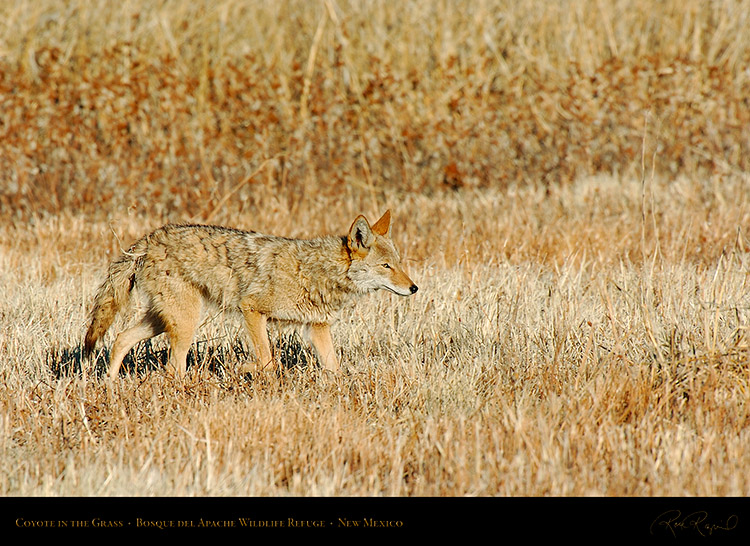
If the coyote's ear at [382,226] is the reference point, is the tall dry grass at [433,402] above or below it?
below

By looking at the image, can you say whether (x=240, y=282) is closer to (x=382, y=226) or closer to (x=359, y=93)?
(x=382, y=226)

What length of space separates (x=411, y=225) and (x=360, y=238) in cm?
335

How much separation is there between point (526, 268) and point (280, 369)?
290cm

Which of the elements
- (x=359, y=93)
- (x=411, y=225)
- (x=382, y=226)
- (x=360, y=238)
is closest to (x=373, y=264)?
(x=360, y=238)

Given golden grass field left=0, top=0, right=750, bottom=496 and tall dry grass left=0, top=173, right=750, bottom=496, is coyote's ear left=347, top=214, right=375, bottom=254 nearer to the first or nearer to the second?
tall dry grass left=0, top=173, right=750, bottom=496

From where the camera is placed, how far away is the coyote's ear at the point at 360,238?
5.91 metres

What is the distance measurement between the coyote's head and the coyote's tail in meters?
1.53

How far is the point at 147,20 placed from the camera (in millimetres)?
12391

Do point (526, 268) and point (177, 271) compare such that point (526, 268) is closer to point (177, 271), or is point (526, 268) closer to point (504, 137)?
point (177, 271)

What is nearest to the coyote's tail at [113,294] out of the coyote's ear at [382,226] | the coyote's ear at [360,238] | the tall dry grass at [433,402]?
the tall dry grass at [433,402]

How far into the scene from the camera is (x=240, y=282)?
5.93m
